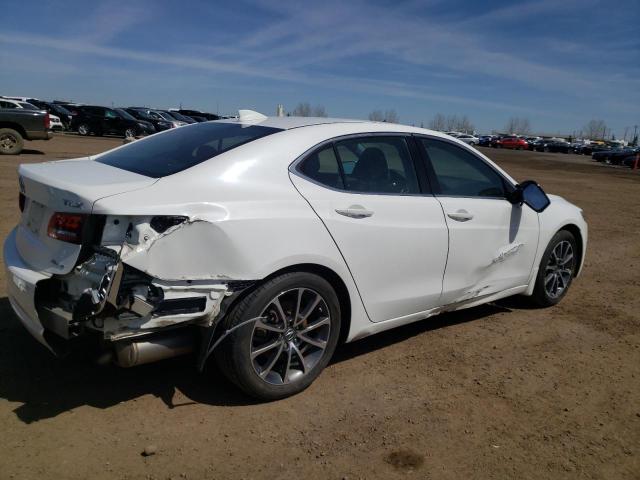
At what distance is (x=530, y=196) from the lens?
4711 millimetres

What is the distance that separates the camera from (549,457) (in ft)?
9.58

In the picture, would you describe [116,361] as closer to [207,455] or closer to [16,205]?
[207,455]

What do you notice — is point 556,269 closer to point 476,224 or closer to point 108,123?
point 476,224

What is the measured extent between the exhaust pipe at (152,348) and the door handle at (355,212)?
45.1 inches

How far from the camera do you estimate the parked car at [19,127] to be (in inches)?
602

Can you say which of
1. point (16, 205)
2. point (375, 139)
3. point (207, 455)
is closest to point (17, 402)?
point (207, 455)

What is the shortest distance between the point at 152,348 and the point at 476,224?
251cm

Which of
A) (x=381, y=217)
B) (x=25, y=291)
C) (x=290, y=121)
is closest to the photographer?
(x=25, y=291)

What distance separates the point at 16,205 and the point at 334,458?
7.43m

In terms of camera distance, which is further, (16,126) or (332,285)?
(16,126)

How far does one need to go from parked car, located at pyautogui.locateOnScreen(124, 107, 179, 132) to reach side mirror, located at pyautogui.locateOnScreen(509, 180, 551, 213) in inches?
1084

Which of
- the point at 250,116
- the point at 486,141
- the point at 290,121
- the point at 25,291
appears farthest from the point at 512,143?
the point at 25,291

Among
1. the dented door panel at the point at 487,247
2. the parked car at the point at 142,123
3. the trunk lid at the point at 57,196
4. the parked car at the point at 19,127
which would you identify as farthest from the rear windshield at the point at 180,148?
the parked car at the point at 142,123

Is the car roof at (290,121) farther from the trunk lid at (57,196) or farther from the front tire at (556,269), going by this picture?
the front tire at (556,269)
